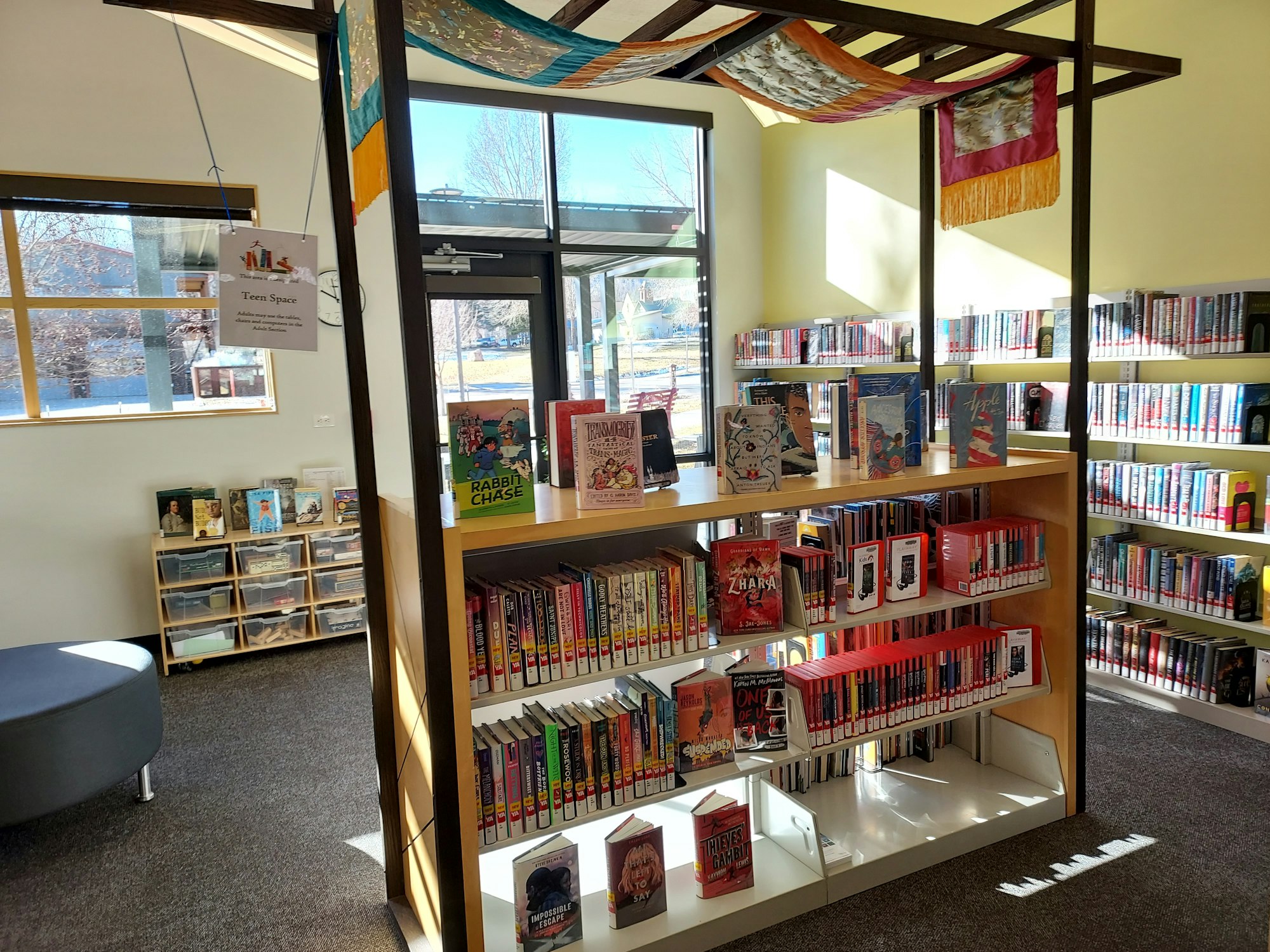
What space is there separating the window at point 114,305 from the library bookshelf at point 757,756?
11.4 feet

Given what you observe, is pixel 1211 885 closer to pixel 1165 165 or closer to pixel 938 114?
pixel 938 114

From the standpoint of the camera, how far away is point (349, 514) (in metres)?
5.16

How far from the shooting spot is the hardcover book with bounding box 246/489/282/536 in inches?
190

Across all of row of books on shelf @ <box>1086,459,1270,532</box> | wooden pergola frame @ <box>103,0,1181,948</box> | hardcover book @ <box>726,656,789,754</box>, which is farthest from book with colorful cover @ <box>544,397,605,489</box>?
row of books on shelf @ <box>1086,459,1270,532</box>

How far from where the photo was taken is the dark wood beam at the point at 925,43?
2.59 metres

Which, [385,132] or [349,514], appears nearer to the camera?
[385,132]

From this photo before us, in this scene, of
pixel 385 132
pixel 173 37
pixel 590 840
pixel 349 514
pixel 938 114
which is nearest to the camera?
Result: pixel 385 132

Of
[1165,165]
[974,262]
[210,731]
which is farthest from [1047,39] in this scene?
[210,731]

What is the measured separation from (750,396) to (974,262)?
3066mm

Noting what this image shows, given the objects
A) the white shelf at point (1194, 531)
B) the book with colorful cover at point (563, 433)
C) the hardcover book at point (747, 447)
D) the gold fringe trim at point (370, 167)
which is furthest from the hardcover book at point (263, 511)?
the white shelf at point (1194, 531)

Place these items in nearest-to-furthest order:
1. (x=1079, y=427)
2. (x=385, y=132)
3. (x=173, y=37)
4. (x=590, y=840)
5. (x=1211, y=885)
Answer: (x=385, y=132) < (x=1211, y=885) < (x=590, y=840) < (x=1079, y=427) < (x=173, y=37)

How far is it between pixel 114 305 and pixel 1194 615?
5.78 metres

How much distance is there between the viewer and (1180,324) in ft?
11.8

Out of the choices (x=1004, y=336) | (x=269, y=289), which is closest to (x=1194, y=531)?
(x=1004, y=336)
